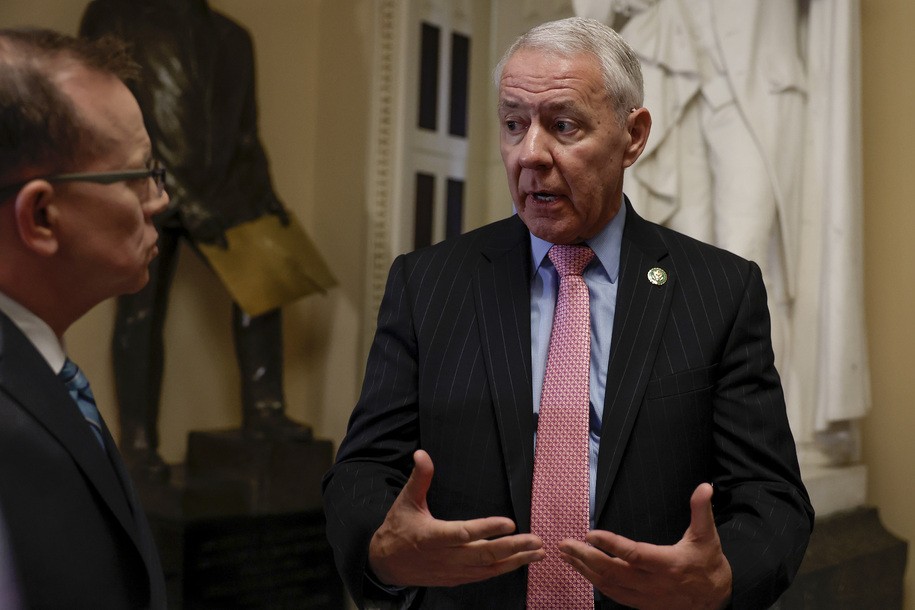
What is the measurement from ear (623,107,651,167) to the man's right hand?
0.80 m

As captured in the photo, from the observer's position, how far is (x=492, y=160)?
5.61 m

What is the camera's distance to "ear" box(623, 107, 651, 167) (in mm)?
1976

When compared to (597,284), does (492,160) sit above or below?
below

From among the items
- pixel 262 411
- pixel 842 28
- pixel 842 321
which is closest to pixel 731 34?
pixel 842 28

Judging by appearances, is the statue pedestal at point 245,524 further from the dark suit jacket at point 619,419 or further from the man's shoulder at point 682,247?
the man's shoulder at point 682,247

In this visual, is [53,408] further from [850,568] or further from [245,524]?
[245,524]

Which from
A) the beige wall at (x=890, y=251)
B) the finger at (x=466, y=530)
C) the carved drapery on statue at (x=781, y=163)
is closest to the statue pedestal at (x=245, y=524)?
the carved drapery on statue at (x=781, y=163)

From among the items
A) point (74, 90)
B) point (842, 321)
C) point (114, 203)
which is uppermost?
point (74, 90)

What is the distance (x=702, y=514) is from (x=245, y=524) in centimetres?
348

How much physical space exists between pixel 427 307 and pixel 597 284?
1.04ft

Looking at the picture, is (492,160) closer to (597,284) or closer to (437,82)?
(437,82)

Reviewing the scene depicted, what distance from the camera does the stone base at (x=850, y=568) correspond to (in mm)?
3539

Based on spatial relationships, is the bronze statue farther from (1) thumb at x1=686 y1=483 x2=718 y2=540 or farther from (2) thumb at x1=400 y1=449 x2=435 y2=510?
(1) thumb at x1=686 y1=483 x2=718 y2=540

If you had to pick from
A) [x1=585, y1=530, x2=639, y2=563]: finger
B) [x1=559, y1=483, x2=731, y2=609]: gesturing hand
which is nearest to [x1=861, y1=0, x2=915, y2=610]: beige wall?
[x1=559, y1=483, x2=731, y2=609]: gesturing hand
